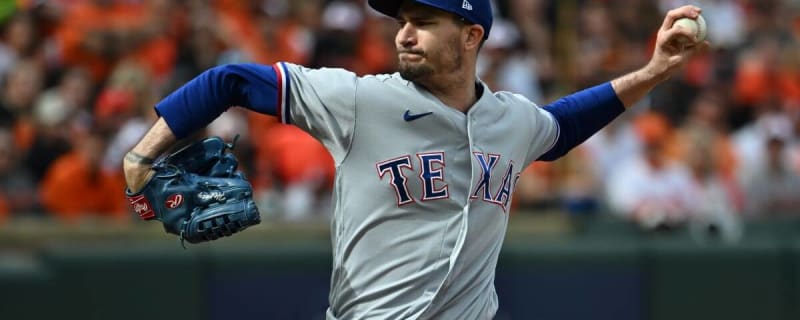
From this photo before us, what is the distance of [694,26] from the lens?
13.8 ft

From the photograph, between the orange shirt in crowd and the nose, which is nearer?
the nose

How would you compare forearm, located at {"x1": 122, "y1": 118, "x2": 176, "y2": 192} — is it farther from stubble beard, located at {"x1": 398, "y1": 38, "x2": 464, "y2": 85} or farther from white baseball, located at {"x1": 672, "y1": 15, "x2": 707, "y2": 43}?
white baseball, located at {"x1": 672, "y1": 15, "x2": 707, "y2": 43}

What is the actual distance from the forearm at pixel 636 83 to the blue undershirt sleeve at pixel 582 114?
0.02 meters

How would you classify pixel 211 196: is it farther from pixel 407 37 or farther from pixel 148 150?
pixel 407 37

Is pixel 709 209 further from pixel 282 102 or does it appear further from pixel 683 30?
pixel 282 102

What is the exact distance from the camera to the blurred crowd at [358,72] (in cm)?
868

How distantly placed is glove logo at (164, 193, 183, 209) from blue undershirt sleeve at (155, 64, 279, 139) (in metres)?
0.18

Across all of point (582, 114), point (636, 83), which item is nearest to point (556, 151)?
point (582, 114)

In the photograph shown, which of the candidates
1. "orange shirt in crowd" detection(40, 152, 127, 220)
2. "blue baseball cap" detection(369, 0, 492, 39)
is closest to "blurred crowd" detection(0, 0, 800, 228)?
"orange shirt in crowd" detection(40, 152, 127, 220)

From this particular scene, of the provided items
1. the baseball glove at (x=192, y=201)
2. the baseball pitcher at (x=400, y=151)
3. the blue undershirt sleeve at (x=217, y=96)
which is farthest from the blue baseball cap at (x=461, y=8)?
the baseball glove at (x=192, y=201)

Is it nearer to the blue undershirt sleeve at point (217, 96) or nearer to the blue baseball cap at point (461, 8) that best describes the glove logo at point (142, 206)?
the blue undershirt sleeve at point (217, 96)

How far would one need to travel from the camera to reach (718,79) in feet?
36.3

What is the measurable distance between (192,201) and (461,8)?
955 millimetres

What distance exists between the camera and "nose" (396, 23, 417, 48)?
150 inches
